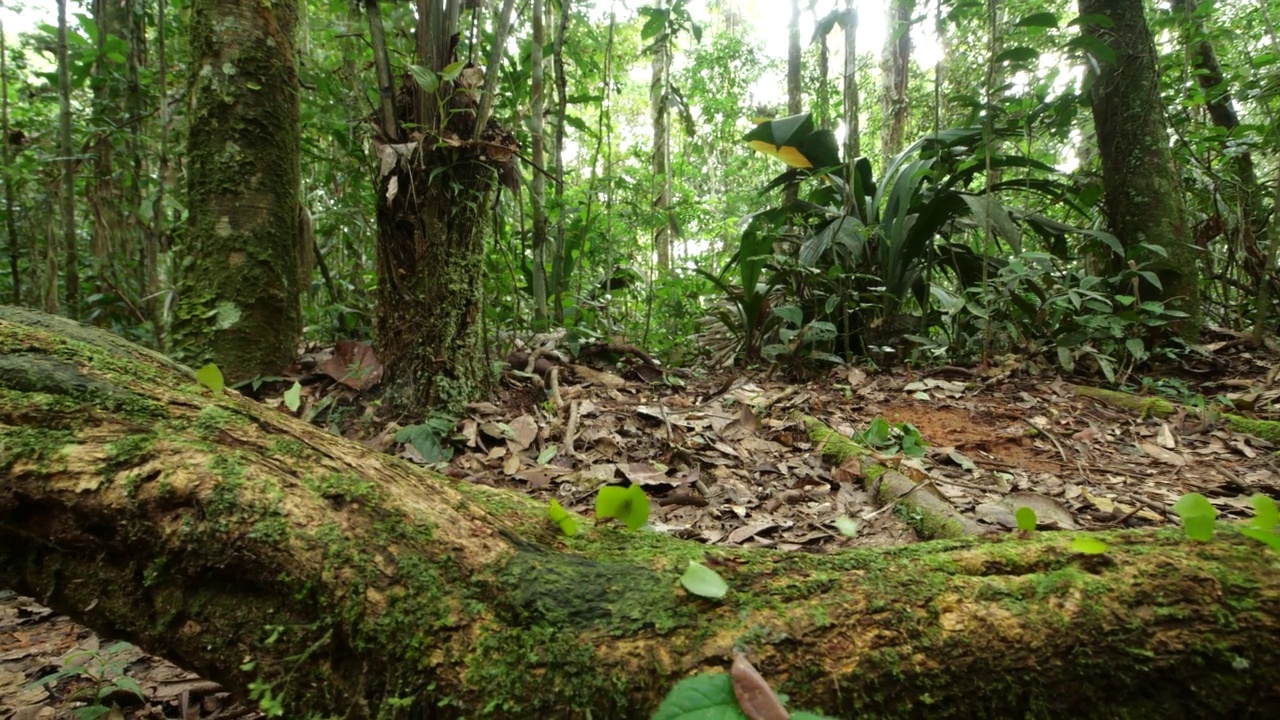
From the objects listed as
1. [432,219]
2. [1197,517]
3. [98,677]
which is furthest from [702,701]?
[432,219]

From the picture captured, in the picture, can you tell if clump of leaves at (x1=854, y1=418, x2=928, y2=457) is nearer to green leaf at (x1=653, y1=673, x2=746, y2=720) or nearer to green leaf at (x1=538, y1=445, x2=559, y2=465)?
green leaf at (x1=538, y1=445, x2=559, y2=465)

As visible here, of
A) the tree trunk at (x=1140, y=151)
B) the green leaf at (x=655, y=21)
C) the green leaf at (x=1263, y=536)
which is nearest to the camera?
the green leaf at (x=1263, y=536)

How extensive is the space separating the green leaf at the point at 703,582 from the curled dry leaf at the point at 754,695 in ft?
0.32

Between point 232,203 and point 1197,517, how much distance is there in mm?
2826

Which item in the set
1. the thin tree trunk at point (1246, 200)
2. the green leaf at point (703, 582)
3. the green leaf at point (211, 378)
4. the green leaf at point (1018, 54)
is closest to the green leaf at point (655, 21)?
the green leaf at point (1018, 54)

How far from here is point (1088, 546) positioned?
81 cm

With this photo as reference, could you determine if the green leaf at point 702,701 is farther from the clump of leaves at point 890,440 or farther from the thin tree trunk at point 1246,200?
the thin tree trunk at point 1246,200

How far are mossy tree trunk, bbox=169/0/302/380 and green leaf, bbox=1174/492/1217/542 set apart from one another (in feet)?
8.62

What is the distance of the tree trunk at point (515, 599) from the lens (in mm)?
714

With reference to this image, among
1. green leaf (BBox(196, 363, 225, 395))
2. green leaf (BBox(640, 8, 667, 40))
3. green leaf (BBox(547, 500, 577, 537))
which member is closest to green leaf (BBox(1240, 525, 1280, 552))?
green leaf (BBox(547, 500, 577, 537))

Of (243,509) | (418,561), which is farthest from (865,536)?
(243,509)

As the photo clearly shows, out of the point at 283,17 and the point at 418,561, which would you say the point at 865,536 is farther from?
the point at 283,17

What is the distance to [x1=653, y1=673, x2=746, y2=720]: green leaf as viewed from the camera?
2.03 ft

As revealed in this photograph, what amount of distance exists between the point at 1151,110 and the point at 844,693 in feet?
14.8
